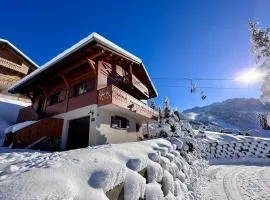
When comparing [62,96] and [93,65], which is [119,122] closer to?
[93,65]

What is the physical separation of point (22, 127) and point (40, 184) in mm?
15120

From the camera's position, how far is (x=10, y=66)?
26.0 metres

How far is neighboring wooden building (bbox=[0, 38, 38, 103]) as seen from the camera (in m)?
25.6

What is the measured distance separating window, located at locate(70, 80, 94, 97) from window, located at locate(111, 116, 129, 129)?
114 inches

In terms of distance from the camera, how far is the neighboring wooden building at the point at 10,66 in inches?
1008

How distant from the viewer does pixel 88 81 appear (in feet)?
48.3

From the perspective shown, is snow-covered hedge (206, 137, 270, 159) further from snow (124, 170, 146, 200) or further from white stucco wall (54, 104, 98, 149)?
snow (124, 170, 146, 200)

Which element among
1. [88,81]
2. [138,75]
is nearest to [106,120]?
[88,81]

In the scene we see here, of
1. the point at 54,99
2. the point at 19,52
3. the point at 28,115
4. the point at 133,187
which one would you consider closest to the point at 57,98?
the point at 54,99

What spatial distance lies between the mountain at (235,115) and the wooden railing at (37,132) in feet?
194

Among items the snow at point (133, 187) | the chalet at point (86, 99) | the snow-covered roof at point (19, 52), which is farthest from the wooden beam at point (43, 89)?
the snow at point (133, 187)

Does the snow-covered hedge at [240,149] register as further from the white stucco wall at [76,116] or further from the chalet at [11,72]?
the chalet at [11,72]

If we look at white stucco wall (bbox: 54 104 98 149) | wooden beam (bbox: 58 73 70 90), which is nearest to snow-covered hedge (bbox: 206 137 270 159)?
white stucco wall (bbox: 54 104 98 149)

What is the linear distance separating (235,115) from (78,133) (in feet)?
275
